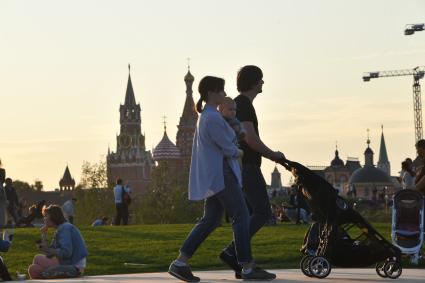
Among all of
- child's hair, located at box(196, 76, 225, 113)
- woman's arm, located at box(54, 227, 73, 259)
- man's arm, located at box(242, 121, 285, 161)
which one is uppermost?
child's hair, located at box(196, 76, 225, 113)

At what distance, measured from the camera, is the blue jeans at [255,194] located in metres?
12.0

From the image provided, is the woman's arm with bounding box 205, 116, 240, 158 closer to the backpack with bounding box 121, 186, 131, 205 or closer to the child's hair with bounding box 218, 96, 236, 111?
the child's hair with bounding box 218, 96, 236, 111

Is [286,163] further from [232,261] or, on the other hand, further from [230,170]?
[232,261]

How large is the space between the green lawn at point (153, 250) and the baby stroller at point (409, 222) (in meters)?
0.36

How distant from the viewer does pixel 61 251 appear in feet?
44.8

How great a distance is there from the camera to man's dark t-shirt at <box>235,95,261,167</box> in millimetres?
12016

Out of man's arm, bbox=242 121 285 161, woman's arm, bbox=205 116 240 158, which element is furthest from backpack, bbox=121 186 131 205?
woman's arm, bbox=205 116 240 158

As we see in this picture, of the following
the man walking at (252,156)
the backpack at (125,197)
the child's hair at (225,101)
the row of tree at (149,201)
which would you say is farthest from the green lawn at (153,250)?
the row of tree at (149,201)

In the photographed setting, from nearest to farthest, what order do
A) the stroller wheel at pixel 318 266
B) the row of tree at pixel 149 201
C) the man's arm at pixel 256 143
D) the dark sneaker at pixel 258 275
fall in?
the dark sneaker at pixel 258 275 → the man's arm at pixel 256 143 → the stroller wheel at pixel 318 266 → the row of tree at pixel 149 201

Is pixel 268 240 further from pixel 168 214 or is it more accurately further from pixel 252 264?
pixel 168 214

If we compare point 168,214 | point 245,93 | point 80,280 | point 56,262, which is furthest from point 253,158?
point 168,214

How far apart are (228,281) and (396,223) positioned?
4312 millimetres

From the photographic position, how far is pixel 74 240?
13805 millimetres

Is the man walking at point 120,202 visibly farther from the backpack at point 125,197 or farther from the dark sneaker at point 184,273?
the dark sneaker at point 184,273
